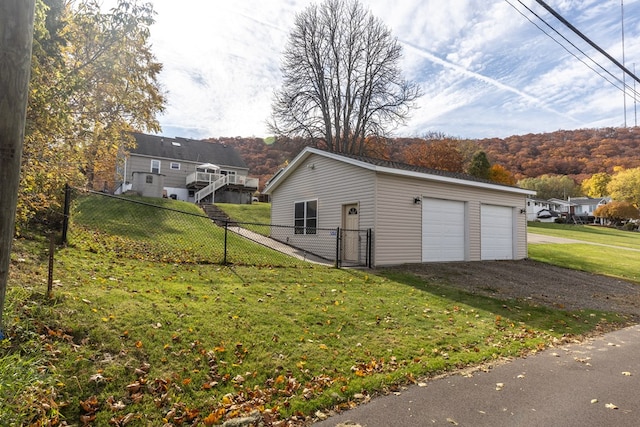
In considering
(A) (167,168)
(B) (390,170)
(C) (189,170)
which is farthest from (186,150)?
(B) (390,170)

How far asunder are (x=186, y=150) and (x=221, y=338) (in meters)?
32.8

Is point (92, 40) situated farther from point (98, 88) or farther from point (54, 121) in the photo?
point (54, 121)

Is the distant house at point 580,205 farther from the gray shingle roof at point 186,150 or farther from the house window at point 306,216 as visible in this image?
the house window at point 306,216

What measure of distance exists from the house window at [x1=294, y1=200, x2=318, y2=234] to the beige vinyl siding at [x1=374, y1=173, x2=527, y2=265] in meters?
3.27

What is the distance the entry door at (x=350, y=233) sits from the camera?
12331 mm

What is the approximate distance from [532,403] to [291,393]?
2322mm

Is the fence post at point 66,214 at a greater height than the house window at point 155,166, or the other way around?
the house window at point 155,166

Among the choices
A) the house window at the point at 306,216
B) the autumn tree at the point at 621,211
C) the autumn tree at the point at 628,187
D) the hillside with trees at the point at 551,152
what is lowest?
the house window at the point at 306,216

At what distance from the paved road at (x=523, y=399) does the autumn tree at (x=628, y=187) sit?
2410 inches

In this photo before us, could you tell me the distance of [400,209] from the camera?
39.7 ft

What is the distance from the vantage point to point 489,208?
49.8 feet

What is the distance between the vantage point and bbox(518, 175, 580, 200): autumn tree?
6956 cm

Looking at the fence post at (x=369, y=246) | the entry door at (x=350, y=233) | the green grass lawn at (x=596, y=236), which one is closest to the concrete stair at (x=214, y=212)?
the entry door at (x=350, y=233)

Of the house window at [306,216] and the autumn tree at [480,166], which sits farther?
the autumn tree at [480,166]
